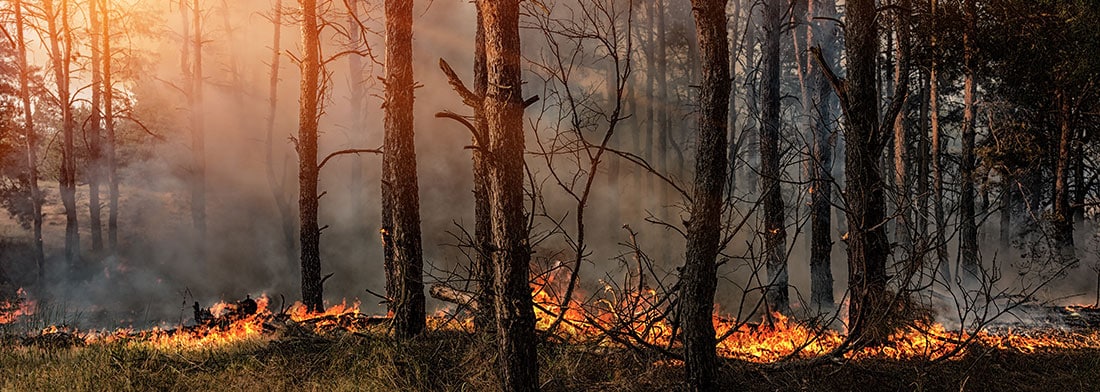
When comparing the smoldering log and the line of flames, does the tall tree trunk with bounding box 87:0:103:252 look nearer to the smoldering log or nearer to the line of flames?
the line of flames

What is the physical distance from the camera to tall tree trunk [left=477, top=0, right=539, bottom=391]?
5.40 metres

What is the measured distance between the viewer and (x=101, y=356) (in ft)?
→ 23.9

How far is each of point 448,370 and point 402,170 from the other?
2.82 metres

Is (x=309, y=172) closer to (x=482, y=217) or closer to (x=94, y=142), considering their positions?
(x=482, y=217)

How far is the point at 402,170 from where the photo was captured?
845 cm

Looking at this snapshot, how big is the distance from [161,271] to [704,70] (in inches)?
938

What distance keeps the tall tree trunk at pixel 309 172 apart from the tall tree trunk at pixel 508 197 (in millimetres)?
7366

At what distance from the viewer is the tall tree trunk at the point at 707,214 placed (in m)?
5.90

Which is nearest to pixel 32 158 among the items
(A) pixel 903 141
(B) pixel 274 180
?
(B) pixel 274 180

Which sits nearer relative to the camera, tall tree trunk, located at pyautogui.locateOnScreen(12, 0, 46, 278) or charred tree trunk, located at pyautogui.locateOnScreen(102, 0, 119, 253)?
tall tree trunk, located at pyautogui.locateOnScreen(12, 0, 46, 278)

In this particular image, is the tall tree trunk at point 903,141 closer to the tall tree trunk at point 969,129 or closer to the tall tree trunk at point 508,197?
the tall tree trunk at point 969,129

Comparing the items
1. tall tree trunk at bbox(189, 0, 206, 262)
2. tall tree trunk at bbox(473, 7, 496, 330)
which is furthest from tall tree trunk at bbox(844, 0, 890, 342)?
tall tree trunk at bbox(189, 0, 206, 262)

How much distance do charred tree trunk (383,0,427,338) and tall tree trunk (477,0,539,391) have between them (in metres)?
2.79

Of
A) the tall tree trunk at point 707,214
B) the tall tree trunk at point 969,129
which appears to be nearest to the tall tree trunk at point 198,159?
the tall tree trunk at point 707,214
